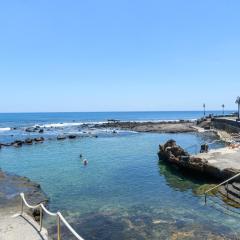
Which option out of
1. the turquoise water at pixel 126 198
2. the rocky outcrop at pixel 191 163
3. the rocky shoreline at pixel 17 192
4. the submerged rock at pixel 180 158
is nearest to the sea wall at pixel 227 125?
the turquoise water at pixel 126 198

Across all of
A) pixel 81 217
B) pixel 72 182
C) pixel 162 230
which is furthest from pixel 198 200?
pixel 72 182

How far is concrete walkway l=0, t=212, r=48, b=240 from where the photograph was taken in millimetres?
14805

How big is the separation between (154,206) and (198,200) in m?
3.56

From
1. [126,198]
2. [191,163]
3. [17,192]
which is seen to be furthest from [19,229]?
[191,163]

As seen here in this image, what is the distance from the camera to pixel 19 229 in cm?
1579

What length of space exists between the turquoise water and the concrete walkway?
3.40m

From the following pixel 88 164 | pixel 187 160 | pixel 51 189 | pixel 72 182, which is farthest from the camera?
pixel 88 164

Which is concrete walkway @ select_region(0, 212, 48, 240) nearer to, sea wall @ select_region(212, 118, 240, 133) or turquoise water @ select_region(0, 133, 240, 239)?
turquoise water @ select_region(0, 133, 240, 239)

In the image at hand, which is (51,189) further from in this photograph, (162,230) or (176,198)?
(162,230)

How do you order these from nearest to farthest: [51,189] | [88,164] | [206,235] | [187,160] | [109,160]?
[206,235] < [51,189] < [187,160] < [88,164] < [109,160]

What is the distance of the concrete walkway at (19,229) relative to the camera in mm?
14805

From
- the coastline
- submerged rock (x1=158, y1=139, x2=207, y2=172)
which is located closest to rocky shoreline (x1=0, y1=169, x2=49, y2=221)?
the coastline

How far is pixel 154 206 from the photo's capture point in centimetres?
2525

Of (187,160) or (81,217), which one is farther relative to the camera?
(187,160)
